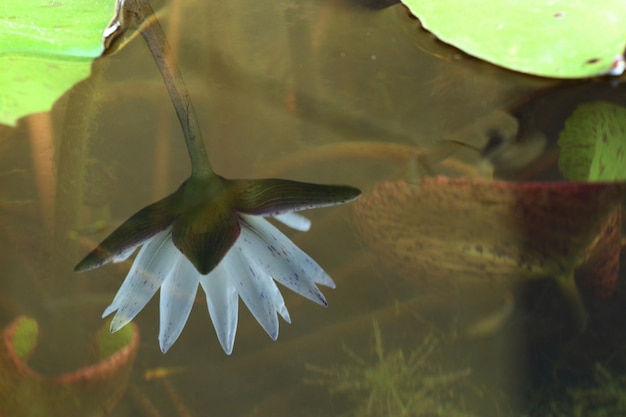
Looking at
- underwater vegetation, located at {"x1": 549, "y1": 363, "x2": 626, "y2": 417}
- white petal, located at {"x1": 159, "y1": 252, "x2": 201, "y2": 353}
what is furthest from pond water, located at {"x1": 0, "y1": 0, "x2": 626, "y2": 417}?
white petal, located at {"x1": 159, "y1": 252, "x2": 201, "y2": 353}

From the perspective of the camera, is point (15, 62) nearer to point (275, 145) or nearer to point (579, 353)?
point (275, 145)

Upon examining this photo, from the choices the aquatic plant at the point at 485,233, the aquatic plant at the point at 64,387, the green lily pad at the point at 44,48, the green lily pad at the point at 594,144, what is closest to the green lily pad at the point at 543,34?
the green lily pad at the point at 594,144

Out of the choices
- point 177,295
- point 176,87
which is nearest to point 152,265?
point 177,295

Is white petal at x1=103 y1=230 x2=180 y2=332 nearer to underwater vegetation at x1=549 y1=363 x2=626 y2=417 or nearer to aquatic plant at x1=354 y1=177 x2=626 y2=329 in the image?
aquatic plant at x1=354 y1=177 x2=626 y2=329

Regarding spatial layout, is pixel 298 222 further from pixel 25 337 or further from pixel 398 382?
pixel 25 337

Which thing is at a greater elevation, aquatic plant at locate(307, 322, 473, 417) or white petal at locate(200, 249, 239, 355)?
white petal at locate(200, 249, 239, 355)

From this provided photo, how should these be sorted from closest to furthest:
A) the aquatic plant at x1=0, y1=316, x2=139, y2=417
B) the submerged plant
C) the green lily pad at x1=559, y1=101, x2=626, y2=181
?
1. the submerged plant
2. the aquatic plant at x1=0, y1=316, x2=139, y2=417
3. the green lily pad at x1=559, y1=101, x2=626, y2=181

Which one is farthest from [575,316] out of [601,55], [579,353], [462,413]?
[601,55]
